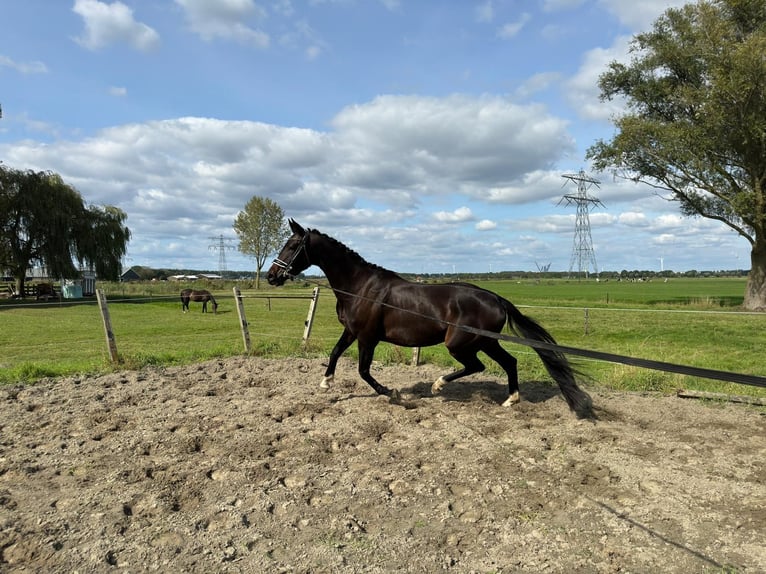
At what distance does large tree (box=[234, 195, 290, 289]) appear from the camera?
2709 inches

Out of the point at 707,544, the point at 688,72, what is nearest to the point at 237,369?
the point at 707,544

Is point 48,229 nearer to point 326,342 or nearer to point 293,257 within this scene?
point 326,342

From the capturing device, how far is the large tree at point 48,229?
115 ft

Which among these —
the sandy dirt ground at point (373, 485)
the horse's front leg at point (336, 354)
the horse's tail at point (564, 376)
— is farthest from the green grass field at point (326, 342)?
the horse's front leg at point (336, 354)

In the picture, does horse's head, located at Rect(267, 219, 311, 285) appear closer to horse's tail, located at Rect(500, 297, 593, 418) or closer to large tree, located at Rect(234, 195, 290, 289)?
horse's tail, located at Rect(500, 297, 593, 418)

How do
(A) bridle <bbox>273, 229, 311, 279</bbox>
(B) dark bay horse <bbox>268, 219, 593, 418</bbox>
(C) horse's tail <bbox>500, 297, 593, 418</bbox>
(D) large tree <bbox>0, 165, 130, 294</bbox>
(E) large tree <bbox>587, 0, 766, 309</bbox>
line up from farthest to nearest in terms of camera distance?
(D) large tree <bbox>0, 165, 130, 294</bbox>, (E) large tree <bbox>587, 0, 766, 309</bbox>, (A) bridle <bbox>273, 229, 311, 279</bbox>, (B) dark bay horse <bbox>268, 219, 593, 418</bbox>, (C) horse's tail <bbox>500, 297, 593, 418</bbox>

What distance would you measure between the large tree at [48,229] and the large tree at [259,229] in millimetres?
30027

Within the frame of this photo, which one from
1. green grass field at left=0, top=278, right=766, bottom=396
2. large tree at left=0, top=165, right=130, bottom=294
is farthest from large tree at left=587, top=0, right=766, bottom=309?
large tree at left=0, top=165, right=130, bottom=294

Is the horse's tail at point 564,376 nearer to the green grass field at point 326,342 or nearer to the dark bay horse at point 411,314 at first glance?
the dark bay horse at point 411,314

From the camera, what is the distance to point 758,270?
2383 centimetres

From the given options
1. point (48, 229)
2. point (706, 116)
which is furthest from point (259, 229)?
point (706, 116)

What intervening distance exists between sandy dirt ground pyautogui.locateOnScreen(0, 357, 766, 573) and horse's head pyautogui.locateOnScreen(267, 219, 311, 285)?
1688 mm

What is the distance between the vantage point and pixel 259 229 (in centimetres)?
6938

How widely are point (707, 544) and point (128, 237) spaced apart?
45088 mm
